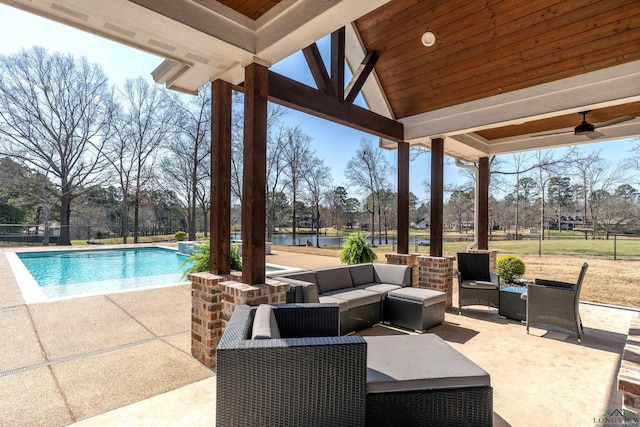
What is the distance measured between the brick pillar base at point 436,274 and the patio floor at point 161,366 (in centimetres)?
52

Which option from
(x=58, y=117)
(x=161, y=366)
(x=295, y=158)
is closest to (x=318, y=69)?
(x=161, y=366)

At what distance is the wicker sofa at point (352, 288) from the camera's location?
Answer: 11.7ft

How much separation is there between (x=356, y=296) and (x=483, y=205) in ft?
14.9

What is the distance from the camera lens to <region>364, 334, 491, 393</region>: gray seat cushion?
1854mm

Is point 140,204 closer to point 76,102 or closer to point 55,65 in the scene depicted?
point 76,102

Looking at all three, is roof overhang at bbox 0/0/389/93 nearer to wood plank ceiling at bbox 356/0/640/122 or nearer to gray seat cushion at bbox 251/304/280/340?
wood plank ceiling at bbox 356/0/640/122

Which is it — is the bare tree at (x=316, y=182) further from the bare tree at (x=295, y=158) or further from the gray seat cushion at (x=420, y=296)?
the gray seat cushion at (x=420, y=296)

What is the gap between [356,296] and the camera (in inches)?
160

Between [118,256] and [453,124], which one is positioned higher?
[453,124]

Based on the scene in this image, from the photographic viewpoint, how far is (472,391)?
6.15 ft

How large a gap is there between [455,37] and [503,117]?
4.38 feet

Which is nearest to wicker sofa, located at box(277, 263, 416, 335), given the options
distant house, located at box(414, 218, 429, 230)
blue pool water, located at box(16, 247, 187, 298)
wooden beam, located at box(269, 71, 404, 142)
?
wooden beam, located at box(269, 71, 404, 142)

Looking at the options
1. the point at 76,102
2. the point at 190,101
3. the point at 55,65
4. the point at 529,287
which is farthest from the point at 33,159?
the point at 529,287

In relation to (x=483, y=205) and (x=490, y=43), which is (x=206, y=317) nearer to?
(x=490, y=43)
